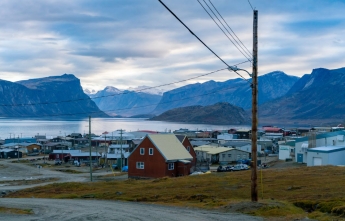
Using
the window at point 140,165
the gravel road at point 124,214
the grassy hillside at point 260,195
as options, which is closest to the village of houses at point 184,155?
the window at point 140,165

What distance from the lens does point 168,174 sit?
159 feet

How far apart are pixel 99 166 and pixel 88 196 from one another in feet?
152

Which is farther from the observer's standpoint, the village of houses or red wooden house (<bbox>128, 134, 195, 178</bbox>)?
the village of houses

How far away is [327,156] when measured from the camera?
51.1m

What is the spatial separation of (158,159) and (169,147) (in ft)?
7.79

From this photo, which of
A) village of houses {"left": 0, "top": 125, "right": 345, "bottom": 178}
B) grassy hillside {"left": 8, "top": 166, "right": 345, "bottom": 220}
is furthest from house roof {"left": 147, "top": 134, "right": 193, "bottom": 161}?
grassy hillside {"left": 8, "top": 166, "right": 345, "bottom": 220}

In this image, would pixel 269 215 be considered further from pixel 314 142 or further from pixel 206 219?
pixel 314 142

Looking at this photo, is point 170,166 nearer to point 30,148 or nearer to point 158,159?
point 158,159

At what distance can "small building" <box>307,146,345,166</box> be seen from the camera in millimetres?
51125

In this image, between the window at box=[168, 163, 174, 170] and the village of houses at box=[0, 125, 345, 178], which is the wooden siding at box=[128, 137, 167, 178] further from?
the window at box=[168, 163, 174, 170]

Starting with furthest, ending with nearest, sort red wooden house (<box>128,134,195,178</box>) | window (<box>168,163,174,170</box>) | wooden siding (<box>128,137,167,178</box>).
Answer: window (<box>168,163,174,170</box>) < red wooden house (<box>128,134,195,178</box>) < wooden siding (<box>128,137,167,178</box>)

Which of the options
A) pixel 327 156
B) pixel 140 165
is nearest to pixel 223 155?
pixel 327 156

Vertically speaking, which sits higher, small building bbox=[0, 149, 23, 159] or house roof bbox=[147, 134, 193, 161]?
house roof bbox=[147, 134, 193, 161]

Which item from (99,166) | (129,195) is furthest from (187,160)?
(99,166)
